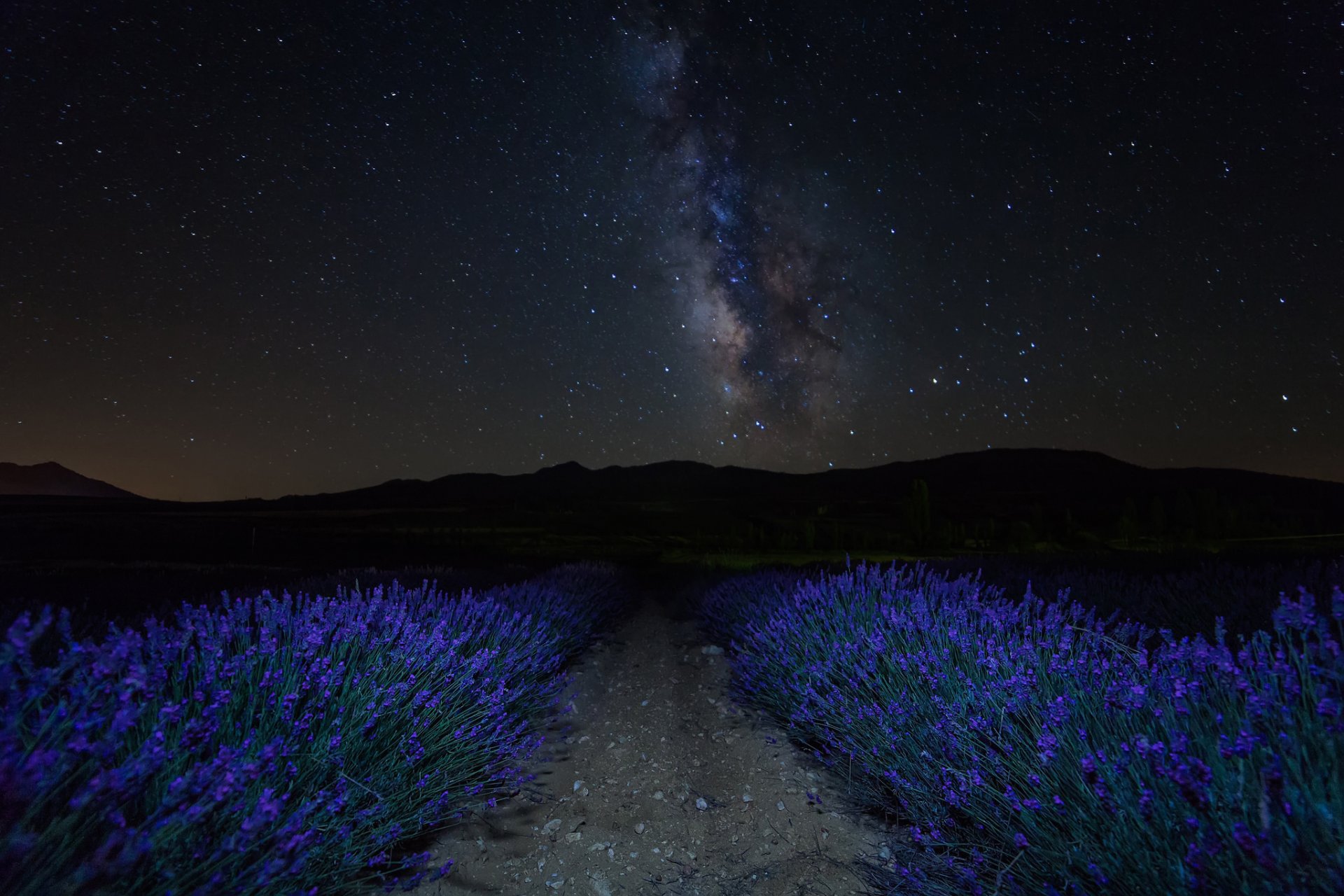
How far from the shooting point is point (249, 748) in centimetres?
193

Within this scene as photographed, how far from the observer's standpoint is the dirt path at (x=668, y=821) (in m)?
2.38

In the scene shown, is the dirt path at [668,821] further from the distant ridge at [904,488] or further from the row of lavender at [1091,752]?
the distant ridge at [904,488]

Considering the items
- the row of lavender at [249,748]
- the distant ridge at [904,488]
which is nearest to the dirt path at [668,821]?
the row of lavender at [249,748]

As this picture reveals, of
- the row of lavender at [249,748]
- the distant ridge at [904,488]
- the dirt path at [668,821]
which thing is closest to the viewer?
the row of lavender at [249,748]

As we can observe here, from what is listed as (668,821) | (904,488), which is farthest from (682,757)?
(904,488)

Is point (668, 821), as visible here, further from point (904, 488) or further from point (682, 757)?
point (904, 488)

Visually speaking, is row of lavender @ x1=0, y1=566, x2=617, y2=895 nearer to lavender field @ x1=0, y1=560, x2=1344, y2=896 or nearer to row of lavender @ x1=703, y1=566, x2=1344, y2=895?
lavender field @ x1=0, y1=560, x2=1344, y2=896

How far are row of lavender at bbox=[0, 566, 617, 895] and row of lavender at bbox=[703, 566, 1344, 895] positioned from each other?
6.38ft

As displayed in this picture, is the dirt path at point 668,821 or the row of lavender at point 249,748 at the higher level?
the row of lavender at point 249,748

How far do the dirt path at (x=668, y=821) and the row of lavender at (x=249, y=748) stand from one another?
256 millimetres

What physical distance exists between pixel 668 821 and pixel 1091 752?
2013 millimetres

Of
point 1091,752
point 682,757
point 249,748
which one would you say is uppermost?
point 1091,752

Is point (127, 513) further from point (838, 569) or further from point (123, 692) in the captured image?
point (123, 692)

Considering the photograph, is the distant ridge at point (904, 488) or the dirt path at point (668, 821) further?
the distant ridge at point (904, 488)
